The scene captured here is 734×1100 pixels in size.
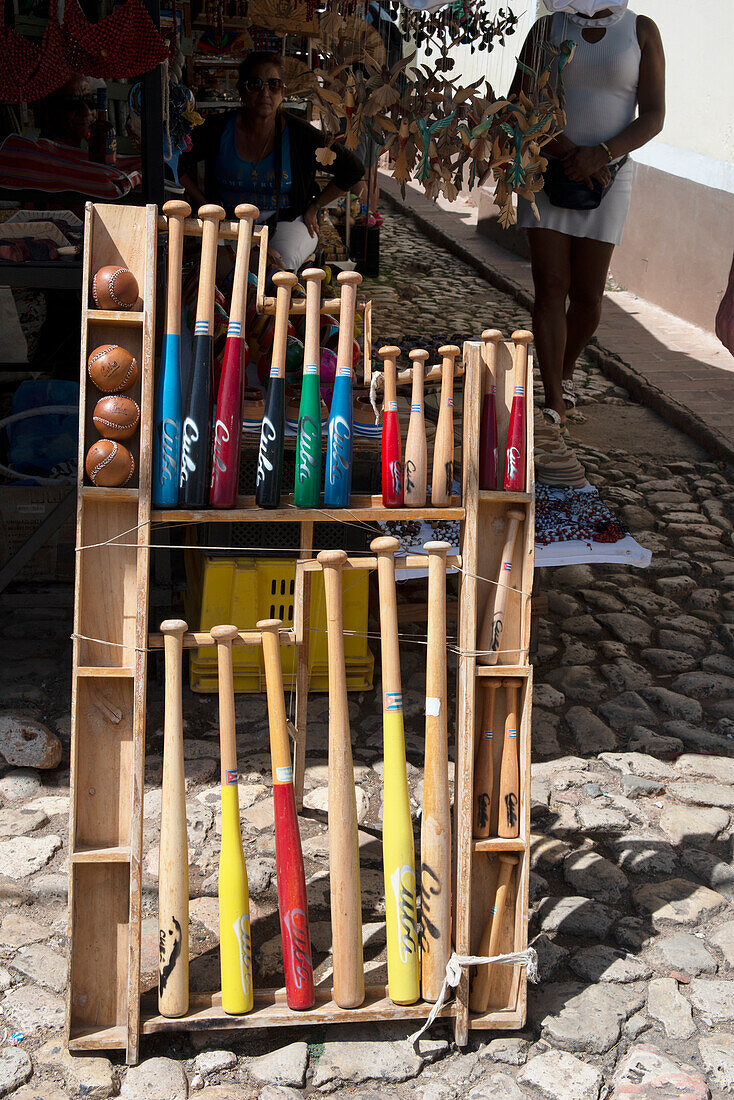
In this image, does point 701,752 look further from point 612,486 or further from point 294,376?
point 612,486

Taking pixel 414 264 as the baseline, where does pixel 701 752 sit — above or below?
below

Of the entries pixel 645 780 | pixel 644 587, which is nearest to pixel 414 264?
pixel 644 587

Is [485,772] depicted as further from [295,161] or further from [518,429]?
[295,161]

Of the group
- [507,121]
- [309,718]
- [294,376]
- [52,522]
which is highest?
[507,121]

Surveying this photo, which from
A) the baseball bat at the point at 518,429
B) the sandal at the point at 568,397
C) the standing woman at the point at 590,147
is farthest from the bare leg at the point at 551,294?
the baseball bat at the point at 518,429

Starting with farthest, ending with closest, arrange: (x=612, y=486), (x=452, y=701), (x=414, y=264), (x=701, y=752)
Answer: (x=414, y=264), (x=612, y=486), (x=452, y=701), (x=701, y=752)

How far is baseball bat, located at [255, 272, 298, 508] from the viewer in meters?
2.28

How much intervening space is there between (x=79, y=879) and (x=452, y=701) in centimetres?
177

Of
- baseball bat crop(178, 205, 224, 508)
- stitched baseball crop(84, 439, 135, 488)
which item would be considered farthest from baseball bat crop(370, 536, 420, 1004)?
stitched baseball crop(84, 439, 135, 488)

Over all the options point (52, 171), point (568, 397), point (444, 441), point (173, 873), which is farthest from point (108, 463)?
point (568, 397)

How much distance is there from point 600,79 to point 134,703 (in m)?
4.06

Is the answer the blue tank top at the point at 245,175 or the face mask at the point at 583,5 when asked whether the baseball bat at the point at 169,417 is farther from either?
the blue tank top at the point at 245,175

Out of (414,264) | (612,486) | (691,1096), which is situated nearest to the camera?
(691,1096)

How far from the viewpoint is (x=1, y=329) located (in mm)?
A: 5781
